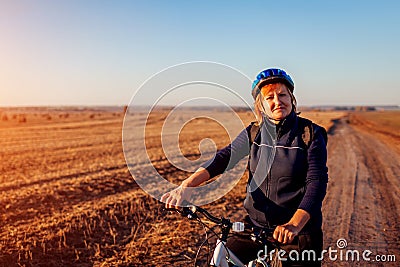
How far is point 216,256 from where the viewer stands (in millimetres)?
2471

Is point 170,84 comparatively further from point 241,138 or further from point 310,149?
point 310,149

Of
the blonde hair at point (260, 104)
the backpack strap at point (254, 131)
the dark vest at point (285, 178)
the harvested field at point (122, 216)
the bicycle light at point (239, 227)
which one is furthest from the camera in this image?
the harvested field at point (122, 216)

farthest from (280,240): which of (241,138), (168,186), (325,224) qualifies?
(168,186)

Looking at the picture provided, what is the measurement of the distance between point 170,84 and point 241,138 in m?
0.77

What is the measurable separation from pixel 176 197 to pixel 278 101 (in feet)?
3.23

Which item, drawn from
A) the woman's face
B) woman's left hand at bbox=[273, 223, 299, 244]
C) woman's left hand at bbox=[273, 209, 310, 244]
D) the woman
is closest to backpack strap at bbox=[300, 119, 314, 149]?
the woman

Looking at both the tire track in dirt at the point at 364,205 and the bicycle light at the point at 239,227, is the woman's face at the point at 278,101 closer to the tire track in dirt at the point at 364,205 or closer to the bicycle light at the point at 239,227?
the bicycle light at the point at 239,227

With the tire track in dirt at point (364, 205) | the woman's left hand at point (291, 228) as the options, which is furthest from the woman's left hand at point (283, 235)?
the tire track in dirt at point (364, 205)

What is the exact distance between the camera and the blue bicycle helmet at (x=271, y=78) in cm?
269

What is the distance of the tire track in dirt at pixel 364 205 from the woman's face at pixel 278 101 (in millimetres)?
3432

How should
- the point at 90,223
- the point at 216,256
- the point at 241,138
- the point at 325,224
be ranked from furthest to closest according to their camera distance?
the point at 90,223 < the point at 325,224 < the point at 241,138 < the point at 216,256

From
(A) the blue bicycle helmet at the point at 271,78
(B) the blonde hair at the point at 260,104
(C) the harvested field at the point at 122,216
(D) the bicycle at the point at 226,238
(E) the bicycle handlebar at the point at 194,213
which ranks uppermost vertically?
(A) the blue bicycle helmet at the point at 271,78

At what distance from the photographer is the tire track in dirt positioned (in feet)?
20.1

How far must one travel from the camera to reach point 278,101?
2.72 meters
